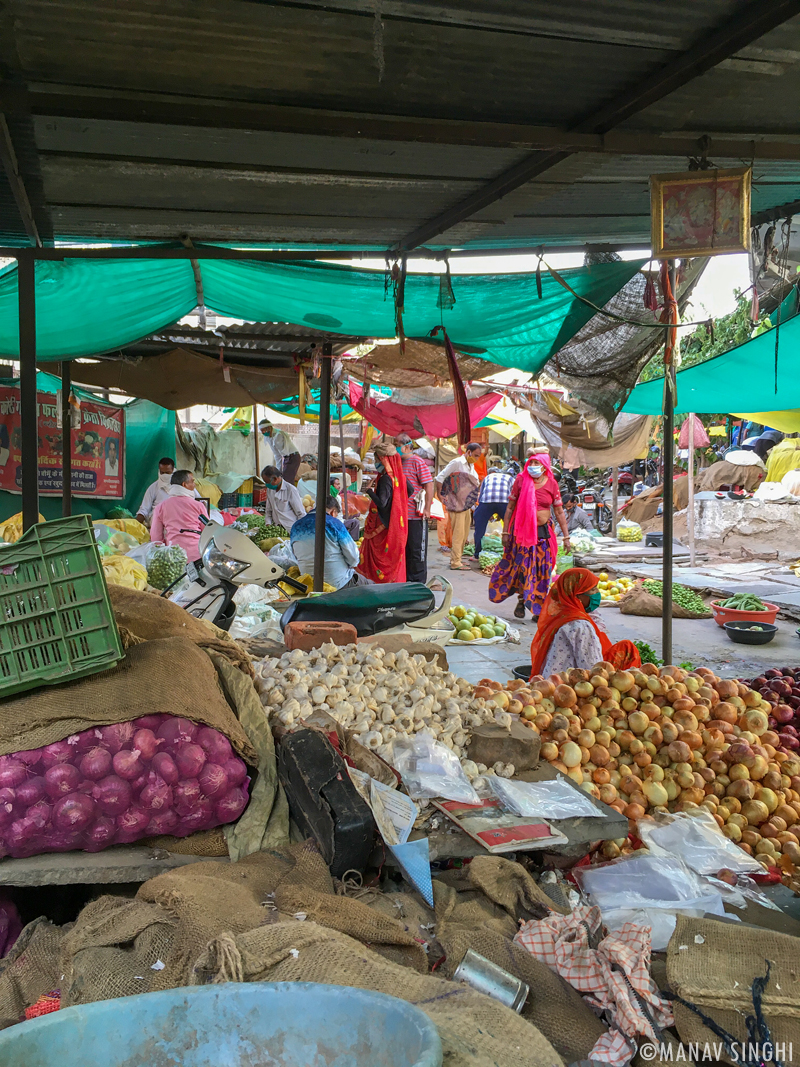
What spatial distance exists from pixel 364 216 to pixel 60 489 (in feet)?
25.0

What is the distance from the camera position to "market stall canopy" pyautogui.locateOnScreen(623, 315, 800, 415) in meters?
6.55

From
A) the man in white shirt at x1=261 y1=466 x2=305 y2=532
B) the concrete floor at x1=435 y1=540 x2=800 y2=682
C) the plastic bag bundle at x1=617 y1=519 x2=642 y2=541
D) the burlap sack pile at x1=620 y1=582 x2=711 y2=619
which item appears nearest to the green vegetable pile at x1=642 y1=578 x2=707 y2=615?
the burlap sack pile at x1=620 y1=582 x2=711 y2=619

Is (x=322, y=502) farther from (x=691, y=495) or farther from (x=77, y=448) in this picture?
(x=691, y=495)

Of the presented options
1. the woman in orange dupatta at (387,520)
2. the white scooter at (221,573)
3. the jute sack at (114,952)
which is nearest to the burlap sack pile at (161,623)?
the jute sack at (114,952)

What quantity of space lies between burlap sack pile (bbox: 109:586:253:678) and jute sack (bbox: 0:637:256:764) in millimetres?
392

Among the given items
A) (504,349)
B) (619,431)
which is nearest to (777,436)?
(619,431)

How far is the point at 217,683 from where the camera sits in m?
2.64

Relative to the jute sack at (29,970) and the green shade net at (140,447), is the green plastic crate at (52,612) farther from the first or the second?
the green shade net at (140,447)

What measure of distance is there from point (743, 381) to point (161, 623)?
7289 mm

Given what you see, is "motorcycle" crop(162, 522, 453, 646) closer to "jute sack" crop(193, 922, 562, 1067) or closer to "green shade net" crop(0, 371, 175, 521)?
"jute sack" crop(193, 922, 562, 1067)

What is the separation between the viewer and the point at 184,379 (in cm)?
825

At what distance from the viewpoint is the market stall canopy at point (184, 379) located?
794 cm

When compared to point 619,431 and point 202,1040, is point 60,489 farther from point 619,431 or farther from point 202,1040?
point 619,431

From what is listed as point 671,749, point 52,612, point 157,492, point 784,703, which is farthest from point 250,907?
point 157,492
